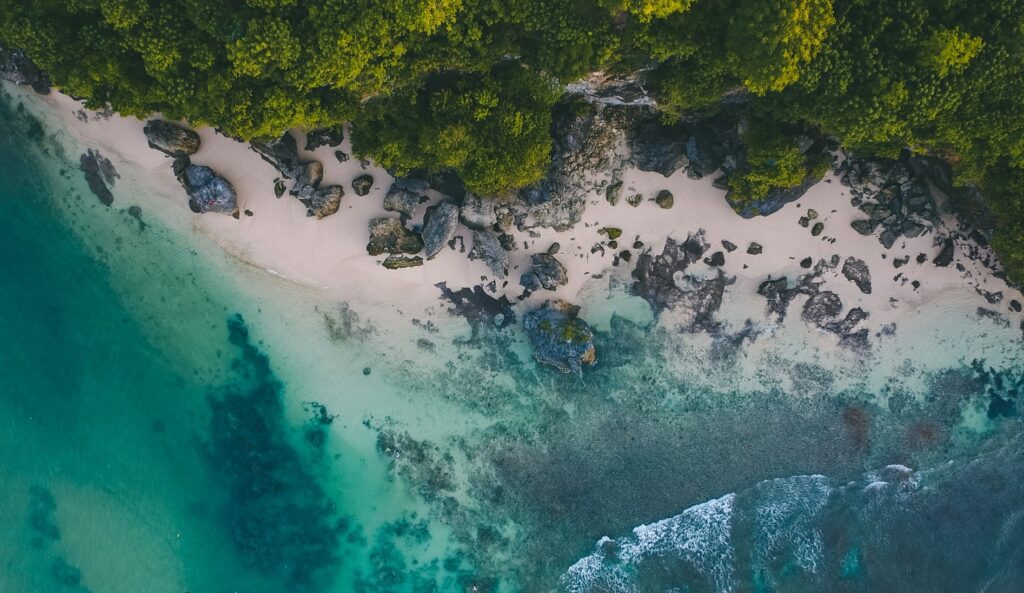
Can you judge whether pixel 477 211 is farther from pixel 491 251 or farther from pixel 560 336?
pixel 560 336

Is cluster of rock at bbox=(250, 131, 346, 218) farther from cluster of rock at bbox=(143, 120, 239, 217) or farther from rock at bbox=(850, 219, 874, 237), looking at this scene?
rock at bbox=(850, 219, 874, 237)

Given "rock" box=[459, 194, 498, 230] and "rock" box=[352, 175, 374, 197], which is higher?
"rock" box=[352, 175, 374, 197]

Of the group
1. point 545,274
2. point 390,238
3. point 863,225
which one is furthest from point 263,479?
point 863,225

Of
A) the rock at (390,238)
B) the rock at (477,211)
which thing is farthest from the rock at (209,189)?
the rock at (477,211)

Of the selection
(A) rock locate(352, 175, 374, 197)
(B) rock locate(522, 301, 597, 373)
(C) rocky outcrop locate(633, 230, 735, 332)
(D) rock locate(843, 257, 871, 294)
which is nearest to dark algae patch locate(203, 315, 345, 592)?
(A) rock locate(352, 175, 374, 197)

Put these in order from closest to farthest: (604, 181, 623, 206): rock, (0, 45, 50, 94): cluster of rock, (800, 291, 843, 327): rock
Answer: (0, 45, 50, 94): cluster of rock → (604, 181, 623, 206): rock → (800, 291, 843, 327): rock

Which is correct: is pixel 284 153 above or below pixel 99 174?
below
